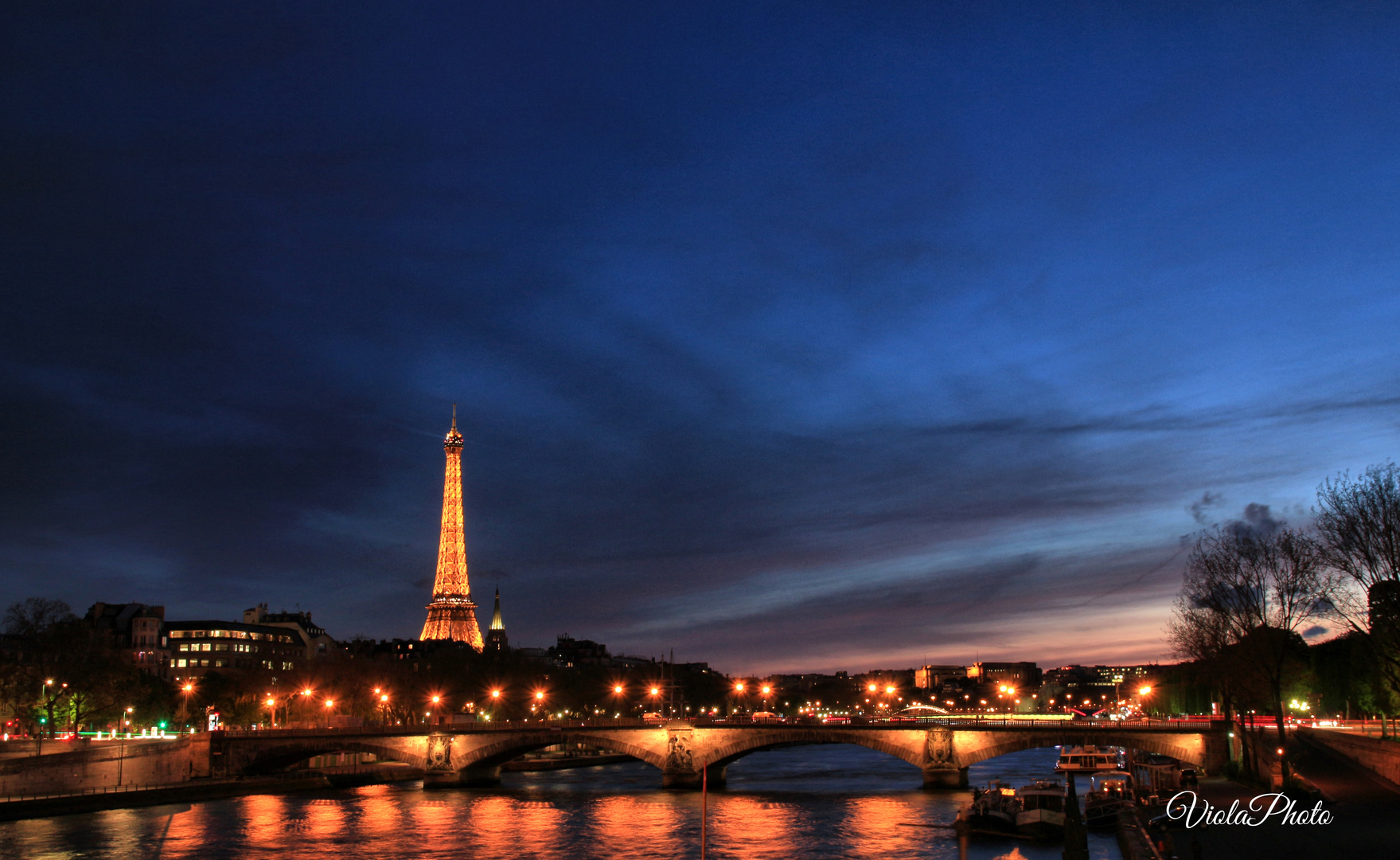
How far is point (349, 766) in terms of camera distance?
102312 millimetres

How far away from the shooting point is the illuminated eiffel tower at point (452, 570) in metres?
174

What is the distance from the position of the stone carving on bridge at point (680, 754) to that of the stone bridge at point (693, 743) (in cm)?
6

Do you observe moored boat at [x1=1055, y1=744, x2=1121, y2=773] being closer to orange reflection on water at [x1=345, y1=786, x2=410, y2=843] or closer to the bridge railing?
the bridge railing

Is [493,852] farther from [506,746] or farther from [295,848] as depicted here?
[506,746]

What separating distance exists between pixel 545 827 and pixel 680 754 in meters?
23.0

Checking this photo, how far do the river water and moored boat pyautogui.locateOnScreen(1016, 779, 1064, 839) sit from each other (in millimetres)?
1198

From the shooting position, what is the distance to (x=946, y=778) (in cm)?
7875

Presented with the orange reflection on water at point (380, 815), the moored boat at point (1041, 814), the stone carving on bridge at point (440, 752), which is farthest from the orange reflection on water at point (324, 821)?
the moored boat at point (1041, 814)

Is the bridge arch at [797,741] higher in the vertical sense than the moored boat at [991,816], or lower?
higher

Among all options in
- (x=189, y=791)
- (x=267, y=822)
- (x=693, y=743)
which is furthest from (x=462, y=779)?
(x=267, y=822)

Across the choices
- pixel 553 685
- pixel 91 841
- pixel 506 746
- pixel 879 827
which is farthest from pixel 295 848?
pixel 553 685

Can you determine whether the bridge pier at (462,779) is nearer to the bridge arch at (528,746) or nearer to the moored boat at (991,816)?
the bridge arch at (528,746)

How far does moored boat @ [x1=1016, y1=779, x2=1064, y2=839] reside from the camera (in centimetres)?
5319

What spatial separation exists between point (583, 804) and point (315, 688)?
53525 millimetres
